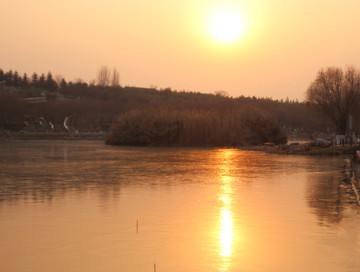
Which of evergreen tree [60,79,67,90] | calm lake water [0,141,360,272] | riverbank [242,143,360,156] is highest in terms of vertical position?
evergreen tree [60,79,67,90]

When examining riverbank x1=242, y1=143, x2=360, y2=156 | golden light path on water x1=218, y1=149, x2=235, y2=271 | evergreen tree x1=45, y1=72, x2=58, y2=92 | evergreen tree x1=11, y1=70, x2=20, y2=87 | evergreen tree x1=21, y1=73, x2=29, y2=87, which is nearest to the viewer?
golden light path on water x1=218, y1=149, x2=235, y2=271

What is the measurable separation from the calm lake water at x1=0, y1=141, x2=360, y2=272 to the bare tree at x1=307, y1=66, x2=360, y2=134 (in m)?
29.2

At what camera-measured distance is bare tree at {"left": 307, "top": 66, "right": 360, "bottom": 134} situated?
139 ft

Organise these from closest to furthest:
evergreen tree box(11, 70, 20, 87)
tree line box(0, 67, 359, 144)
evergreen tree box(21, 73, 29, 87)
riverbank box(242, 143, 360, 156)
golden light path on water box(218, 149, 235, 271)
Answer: golden light path on water box(218, 149, 235, 271) < riverbank box(242, 143, 360, 156) < tree line box(0, 67, 359, 144) < evergreen tree box(21, 73, 29, 87) < evergreen tree box(11, 70, 20, 87)

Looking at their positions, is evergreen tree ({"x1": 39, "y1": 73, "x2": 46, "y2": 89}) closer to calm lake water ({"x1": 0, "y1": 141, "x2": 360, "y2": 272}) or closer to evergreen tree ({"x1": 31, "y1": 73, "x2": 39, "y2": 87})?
evergreen tree ({"x1": 31, "y1": 73, "x2": 39, "y2": 87})

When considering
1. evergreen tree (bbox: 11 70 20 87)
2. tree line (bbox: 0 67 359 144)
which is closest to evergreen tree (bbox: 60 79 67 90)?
tree line (bbox: 0 67 359 144)

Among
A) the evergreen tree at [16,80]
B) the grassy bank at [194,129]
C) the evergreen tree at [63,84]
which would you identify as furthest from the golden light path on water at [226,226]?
the evergreen tree at [16,80]

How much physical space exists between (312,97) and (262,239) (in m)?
38.5

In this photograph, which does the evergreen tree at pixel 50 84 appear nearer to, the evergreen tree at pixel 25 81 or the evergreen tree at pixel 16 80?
the evergreen tree at pixel 25 81

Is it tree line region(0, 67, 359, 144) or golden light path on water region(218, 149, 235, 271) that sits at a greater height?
tree line region(0, 67, 359, 144)

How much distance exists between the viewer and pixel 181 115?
43.2 meters

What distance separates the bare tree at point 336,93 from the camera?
4241 cm

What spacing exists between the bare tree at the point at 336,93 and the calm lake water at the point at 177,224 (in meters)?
29.2

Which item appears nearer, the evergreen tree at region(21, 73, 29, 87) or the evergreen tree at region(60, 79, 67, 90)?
the evergreen tree at region(60, 79, 67, 90)
